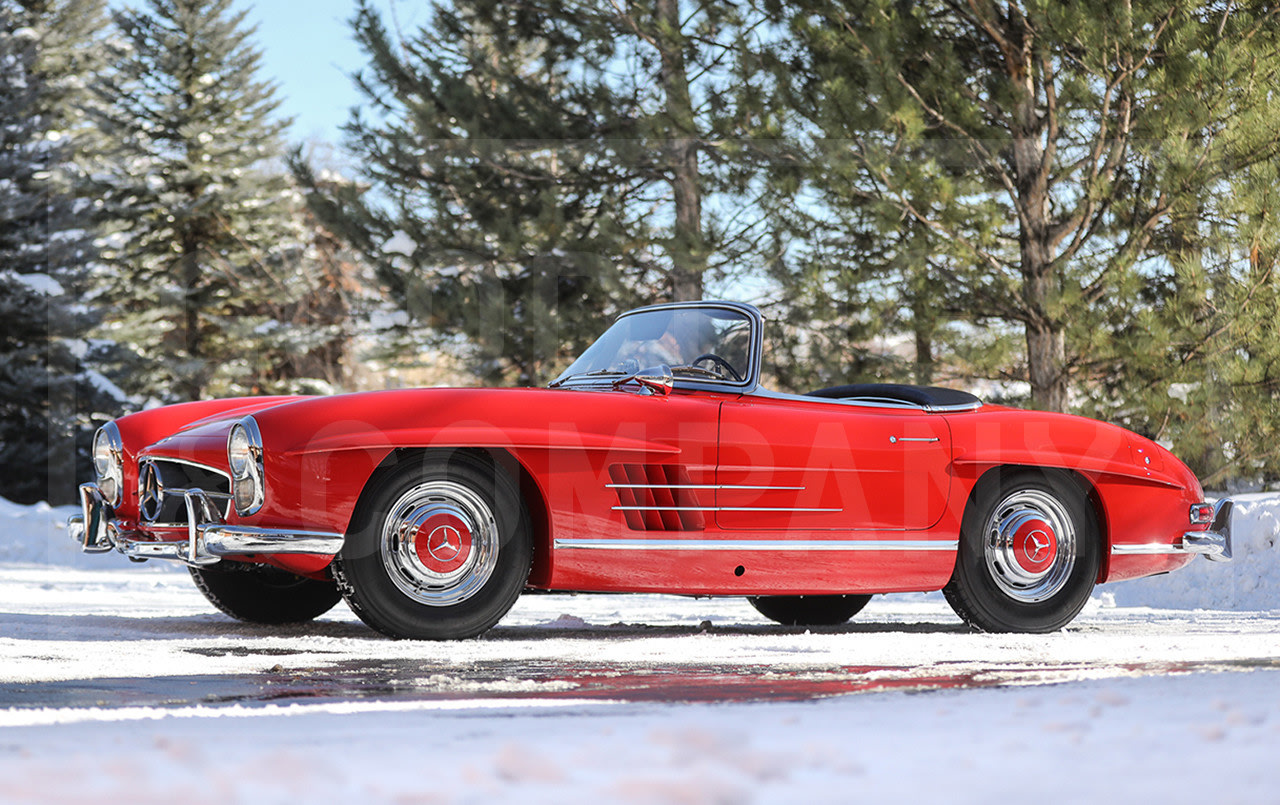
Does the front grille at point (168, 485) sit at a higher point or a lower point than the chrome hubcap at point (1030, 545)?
higher

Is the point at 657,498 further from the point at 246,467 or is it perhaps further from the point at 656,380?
the point at 246,467

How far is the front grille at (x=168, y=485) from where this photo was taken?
5.17 m

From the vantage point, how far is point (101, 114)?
26719 mm

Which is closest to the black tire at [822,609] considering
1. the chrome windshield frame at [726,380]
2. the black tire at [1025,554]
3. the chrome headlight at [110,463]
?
the black tire at [1025,554]

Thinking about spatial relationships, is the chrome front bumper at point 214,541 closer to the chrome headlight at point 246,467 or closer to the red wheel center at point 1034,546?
the chrome headlight at point 246,467

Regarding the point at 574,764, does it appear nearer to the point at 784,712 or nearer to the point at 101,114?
the point at 784,712

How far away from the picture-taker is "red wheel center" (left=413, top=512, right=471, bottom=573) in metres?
4.77

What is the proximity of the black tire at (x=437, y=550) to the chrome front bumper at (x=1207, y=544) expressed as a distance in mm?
3038

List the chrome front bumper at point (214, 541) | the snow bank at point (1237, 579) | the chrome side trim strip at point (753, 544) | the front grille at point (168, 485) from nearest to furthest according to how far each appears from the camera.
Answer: the chrome front bumper at point (214, 541) < the chrome side trim strip at point (753, 544) < the front grille at point (168, 485) < the snow bank at point (1237, 579)

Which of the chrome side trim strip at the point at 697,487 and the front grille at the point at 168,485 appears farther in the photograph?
the front grille at the point at 168,485

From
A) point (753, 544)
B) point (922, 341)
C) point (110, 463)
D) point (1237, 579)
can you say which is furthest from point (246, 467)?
point (922, 341)

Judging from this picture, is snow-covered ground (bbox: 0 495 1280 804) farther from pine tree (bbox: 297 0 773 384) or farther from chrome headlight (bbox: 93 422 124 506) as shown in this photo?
pine tree (bbox: 297 0 773 384)

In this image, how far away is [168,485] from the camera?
5.23m

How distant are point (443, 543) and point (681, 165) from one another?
40.7 ft
